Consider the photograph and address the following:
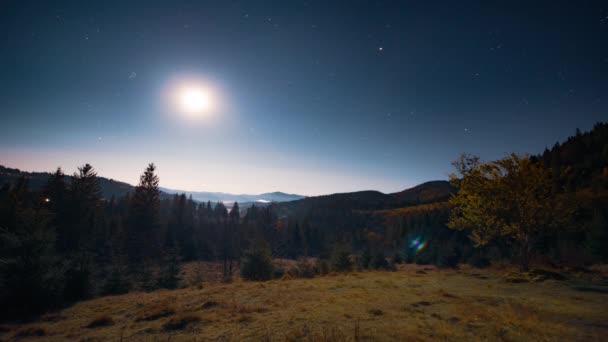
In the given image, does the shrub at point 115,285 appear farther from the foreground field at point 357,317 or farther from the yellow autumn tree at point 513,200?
the yellow autumn tree at point 513,200

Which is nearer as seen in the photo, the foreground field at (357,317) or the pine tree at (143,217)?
the foreground field at (357,317)

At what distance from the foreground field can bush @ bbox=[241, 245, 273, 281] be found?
15.4m

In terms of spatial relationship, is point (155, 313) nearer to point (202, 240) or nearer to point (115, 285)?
point (115, 285)

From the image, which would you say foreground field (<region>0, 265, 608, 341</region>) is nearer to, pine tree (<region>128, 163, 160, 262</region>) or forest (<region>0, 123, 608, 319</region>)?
forest (<region>0, 123, 608, 319</region>)

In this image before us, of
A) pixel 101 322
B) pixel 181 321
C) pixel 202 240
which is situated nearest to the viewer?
pixel 181 321

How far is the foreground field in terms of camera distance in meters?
7.43

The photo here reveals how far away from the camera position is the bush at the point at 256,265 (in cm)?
2897

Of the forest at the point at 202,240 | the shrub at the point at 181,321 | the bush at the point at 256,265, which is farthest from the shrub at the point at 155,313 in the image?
the bush at the point at 256,265

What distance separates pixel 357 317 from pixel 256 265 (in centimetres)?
2273

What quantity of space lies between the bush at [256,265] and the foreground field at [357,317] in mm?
15434

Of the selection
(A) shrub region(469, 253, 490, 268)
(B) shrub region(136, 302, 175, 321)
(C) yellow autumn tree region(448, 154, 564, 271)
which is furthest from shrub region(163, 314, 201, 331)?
(A) shrub region(469, 253, 490, 268)

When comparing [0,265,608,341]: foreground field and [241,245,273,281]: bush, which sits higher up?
[0,265,608,341]: foreground field

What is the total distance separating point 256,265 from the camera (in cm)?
2936

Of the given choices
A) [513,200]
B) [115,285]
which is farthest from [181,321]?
[513,200]
